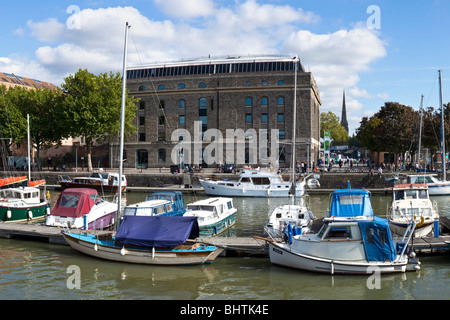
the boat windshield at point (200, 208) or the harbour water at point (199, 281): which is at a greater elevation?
the boat windshield at point (200, 208)

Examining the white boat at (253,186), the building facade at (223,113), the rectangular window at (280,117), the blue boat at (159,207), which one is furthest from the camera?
the rectangular window at (280,117)

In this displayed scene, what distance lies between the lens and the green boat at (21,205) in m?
25.6

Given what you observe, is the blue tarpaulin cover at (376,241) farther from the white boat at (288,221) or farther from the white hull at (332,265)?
the white boat at (288,221)

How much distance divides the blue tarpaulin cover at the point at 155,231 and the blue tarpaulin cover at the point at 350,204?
6.91m

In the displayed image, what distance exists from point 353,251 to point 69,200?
51.4ft

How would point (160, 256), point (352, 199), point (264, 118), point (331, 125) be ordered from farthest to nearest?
A: point (331, 125), point (264, 118), point (352, 199), point (160, 256)

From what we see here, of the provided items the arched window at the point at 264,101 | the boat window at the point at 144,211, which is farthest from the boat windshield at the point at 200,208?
the arched window at the point at 264,101

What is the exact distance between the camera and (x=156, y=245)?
1716 cm

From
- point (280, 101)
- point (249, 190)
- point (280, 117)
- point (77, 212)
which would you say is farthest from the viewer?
point (280, 117)

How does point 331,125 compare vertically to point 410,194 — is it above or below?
above

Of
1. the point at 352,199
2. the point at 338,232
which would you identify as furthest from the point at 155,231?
the point at 352,199

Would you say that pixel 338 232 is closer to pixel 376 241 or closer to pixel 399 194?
pixel 376 241

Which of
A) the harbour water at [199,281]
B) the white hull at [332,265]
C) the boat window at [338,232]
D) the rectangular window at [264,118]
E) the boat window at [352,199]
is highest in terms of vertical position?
the rectangular window at [264,118]

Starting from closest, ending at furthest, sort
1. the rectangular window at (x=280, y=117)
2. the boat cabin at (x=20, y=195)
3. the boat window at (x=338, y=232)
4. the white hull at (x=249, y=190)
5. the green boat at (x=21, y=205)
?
1. the boat window at (x=338, y=232)
2. the green boat at (x=21, y=205)
3. the boat cabin at (x=20, y=195)
4. the white hull at (x=249, y=190)
5. the rectangular window at (x=280, y=117)
